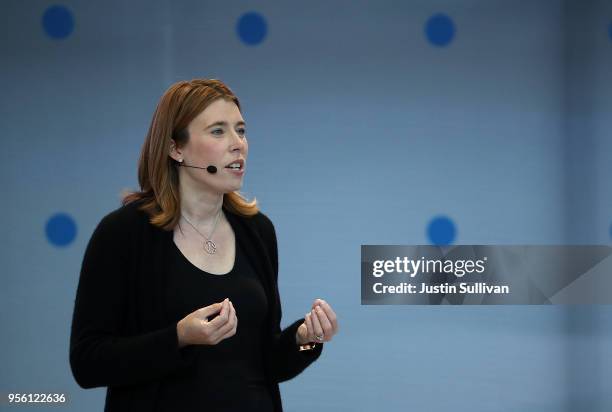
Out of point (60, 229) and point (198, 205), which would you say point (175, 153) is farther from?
point (60, 229)

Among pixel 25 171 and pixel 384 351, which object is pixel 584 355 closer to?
pixel 384 351

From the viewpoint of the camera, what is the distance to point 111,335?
62.1 inches

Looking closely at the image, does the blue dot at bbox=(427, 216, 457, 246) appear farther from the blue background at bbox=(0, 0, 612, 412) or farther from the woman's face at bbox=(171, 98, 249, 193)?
the woman's face at bbox=(171, 98, 249, 193)

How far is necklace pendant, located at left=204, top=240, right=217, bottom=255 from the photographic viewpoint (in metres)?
1.72

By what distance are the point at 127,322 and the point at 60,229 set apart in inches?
94.8

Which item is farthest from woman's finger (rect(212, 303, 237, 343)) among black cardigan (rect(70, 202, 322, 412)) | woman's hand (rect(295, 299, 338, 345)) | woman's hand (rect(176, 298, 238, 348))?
woman's hand (rect(295, 299, 338, 345))

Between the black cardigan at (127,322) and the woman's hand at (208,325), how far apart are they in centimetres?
4

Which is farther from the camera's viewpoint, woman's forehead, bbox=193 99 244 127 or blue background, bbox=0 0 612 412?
blue background, bbox=0 0 612 412

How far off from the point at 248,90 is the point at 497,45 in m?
1.32

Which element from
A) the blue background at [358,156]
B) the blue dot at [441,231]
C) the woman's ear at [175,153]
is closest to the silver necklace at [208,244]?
the woman's ear at [175,153]

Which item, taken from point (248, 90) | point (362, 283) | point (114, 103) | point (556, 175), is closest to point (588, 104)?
point (556, 175)

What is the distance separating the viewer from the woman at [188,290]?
1.53m

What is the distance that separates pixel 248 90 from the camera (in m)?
3.87

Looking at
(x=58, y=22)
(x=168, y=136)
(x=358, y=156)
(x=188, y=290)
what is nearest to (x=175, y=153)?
(x=168, y=136)
